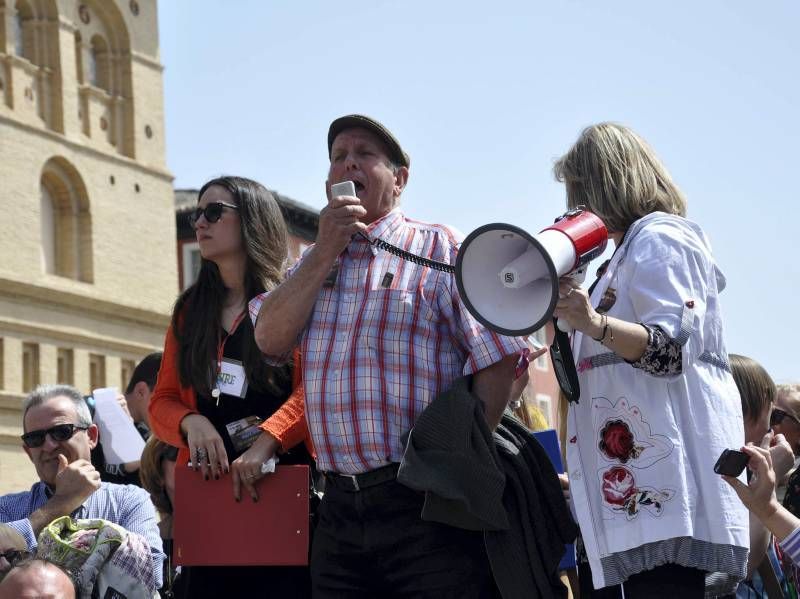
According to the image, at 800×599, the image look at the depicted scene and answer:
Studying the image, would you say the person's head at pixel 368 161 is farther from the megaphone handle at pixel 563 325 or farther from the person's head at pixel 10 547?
the person's head at pixel 10 547

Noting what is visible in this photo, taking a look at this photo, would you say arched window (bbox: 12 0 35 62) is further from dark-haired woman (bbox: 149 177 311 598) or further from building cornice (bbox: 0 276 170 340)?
Result: dark-haired woman (bbox: 149 177 311 598)

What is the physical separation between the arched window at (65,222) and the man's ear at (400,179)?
34.9m

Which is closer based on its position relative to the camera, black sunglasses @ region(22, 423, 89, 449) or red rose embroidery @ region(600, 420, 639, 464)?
red rose embroidery @ region(600, 420, 639, 464)

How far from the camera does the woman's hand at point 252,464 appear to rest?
16.2ft

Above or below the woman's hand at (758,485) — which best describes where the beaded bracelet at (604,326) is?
above

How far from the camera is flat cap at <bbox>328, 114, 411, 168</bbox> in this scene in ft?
15.5

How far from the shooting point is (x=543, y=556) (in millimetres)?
4199

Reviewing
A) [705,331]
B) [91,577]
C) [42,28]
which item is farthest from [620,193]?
[42,28]

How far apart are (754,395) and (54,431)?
10.2 ft

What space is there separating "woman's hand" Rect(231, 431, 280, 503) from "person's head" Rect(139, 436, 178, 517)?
2.37m

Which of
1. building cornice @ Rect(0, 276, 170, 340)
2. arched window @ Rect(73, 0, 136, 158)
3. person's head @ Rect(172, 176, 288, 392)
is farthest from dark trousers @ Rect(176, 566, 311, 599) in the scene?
arched window @ Rect(73, 0, 136, 158)

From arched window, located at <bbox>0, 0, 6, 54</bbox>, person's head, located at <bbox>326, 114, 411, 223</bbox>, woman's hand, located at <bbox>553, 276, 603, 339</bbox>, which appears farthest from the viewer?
arched window, located at <bbox>0, 0, 6, 54</bbox>

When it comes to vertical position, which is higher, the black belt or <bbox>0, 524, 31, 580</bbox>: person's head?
<bbox>0, 524, 31, 580</bbox>: person's head

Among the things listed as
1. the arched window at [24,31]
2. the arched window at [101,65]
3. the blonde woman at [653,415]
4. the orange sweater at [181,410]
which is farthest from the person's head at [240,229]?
the arched window at [101,65]
